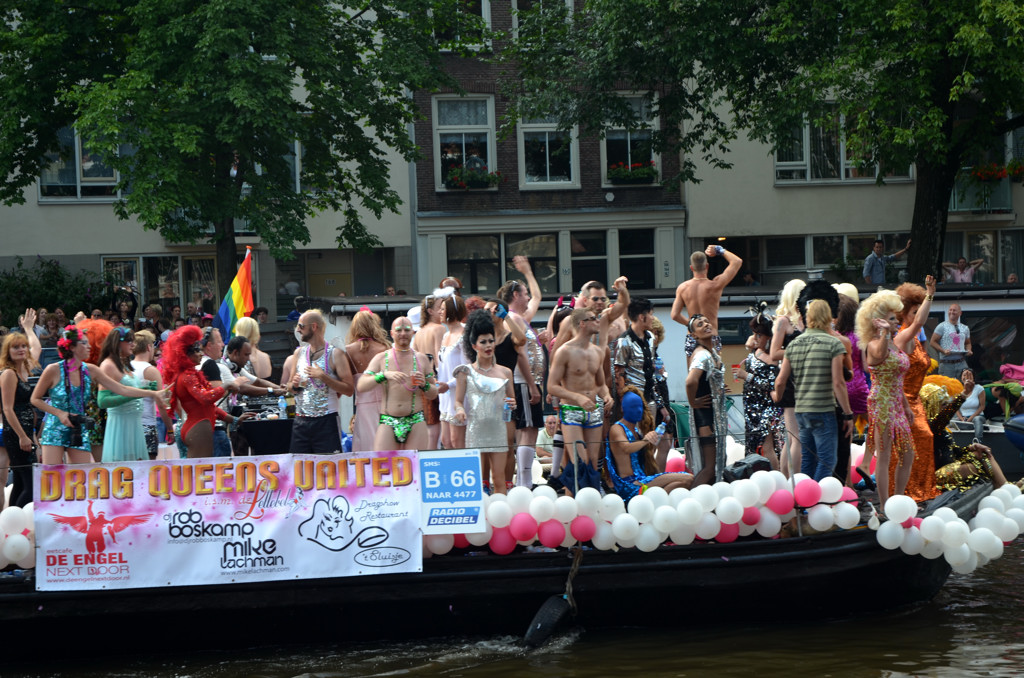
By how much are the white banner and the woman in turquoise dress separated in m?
1.44

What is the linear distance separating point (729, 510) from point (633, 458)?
1.27 metres

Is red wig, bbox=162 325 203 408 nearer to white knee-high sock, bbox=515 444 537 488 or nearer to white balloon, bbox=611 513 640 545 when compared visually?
white knee-high sock, bbox=515 444 537 488

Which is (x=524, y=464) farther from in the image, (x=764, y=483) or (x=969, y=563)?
(x=969, y=563)

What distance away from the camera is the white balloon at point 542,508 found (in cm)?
801

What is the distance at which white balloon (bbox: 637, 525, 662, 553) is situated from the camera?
816 cm

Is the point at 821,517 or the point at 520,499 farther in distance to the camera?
the point at 821,517

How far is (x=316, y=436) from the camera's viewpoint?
9344 millimetres

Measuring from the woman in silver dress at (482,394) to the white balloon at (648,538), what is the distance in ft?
3.89

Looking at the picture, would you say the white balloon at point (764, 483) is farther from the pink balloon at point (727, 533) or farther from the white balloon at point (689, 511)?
the white balloon at point (689, 511)

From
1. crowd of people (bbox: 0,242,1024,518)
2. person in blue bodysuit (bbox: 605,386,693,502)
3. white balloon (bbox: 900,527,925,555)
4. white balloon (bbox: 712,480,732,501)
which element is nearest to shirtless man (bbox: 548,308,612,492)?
crowd of people (bbox: 0,242,1024,518)

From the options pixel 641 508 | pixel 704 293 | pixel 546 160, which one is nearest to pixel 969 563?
pixel 641 508

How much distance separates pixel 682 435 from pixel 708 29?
12686 mm

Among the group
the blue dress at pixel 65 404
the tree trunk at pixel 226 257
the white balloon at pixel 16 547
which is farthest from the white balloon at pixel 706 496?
the tree trunk at pixel 226 257

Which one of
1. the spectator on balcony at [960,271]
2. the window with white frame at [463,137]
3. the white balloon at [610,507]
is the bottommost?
the white balloon at [610,507]
